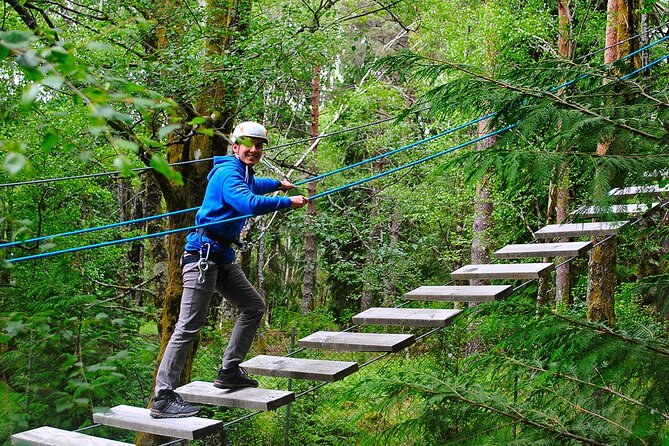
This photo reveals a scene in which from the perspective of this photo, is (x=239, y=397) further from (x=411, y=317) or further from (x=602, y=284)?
(x=602, y=284)

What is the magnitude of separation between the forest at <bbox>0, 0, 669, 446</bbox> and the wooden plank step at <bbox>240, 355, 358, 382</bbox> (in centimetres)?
16

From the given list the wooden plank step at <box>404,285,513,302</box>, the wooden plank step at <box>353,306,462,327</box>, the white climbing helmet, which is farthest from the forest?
the white climbing helmet

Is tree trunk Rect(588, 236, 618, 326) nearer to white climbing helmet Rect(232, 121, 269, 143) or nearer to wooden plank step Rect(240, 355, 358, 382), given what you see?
wooden plank step Rect(240, 355, 358, 382)

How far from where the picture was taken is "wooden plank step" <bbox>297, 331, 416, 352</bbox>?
354 centimetres

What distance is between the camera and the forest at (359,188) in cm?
220

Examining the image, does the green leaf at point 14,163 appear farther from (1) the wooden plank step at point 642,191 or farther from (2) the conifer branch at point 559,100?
(2) the conifer branch at point 559,100

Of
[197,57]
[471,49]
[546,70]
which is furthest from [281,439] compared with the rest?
[471,49]

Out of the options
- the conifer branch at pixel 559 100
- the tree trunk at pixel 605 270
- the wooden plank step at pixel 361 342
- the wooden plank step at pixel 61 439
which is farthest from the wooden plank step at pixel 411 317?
the tree trunk at pixel 605 270

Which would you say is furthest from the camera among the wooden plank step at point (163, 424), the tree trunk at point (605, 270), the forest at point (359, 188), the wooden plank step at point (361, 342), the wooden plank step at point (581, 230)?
the tree trunk at point (605, 270)

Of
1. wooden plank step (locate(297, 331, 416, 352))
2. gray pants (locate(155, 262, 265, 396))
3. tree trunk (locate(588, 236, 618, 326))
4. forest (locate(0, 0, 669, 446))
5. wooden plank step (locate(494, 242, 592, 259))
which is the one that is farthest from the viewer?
tree trunk (locate(588, 236, 618, 326))

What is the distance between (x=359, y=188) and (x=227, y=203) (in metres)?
11.3

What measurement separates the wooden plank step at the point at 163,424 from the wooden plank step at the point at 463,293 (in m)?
1.45

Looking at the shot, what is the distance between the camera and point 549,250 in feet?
13.4

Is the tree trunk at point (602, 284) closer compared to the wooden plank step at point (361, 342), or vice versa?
the wooden plank step at point (361, 342)
